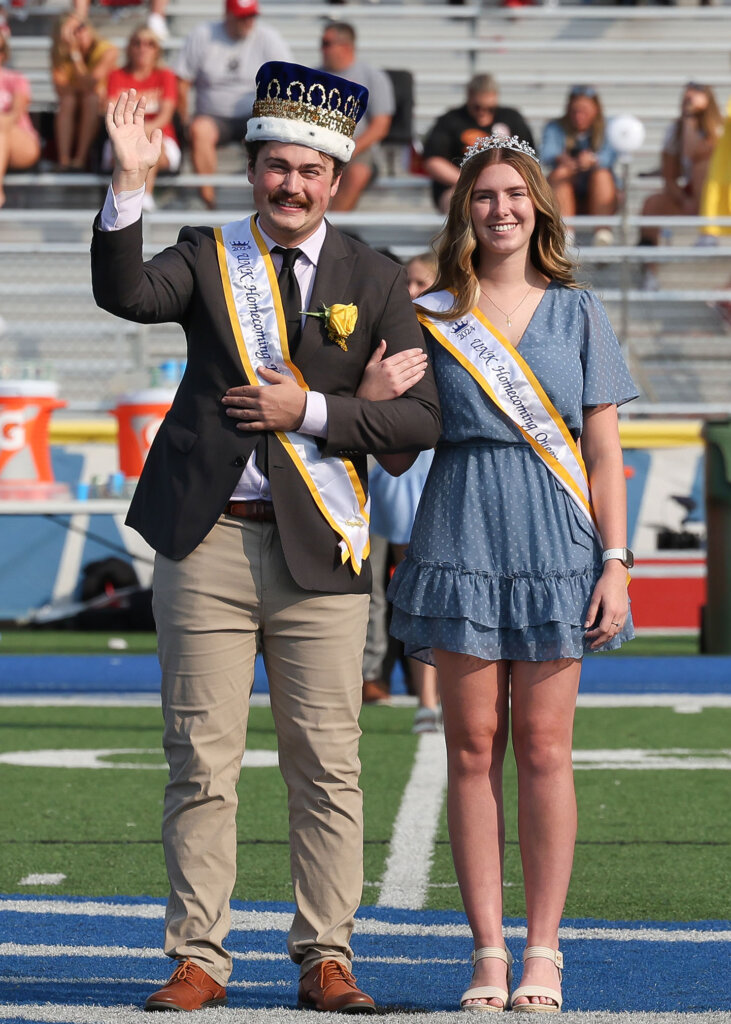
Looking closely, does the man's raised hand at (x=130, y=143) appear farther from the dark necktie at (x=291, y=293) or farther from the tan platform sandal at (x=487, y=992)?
the tan platform sandal at (x=487, y=992)

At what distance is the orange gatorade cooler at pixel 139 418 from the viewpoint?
9414 millimetres

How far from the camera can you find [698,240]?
13.9 meters

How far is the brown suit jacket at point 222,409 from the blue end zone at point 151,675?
211 inches

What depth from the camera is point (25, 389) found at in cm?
959

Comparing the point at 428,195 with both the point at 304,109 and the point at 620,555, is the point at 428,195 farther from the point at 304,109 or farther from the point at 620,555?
the point at 620,555

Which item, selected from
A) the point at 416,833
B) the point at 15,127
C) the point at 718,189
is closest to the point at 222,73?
the point at 15,127

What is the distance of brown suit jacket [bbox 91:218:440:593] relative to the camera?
11.2 ft

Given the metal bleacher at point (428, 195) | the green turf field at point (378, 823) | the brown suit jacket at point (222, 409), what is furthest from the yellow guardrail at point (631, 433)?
the brown suit jacket at point (222, 409)

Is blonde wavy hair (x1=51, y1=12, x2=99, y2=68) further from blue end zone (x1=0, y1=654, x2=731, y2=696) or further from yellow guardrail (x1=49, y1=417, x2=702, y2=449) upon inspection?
blue end zone (x1=0, y1=654, x2=731, y2=696)

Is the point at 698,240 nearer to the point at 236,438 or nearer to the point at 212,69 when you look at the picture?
the point at 212,69

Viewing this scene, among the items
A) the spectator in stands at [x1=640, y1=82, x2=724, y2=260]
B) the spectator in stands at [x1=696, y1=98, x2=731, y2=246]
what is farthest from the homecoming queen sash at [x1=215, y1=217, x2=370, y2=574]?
the spectator in stands at [x1=640, y1=82, x2=724, y2=260]

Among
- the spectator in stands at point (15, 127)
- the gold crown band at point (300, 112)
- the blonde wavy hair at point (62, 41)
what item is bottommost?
the gold crown band at point (300, 112)

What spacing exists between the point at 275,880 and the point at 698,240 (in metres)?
10.2

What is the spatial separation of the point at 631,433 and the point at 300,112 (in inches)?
341
